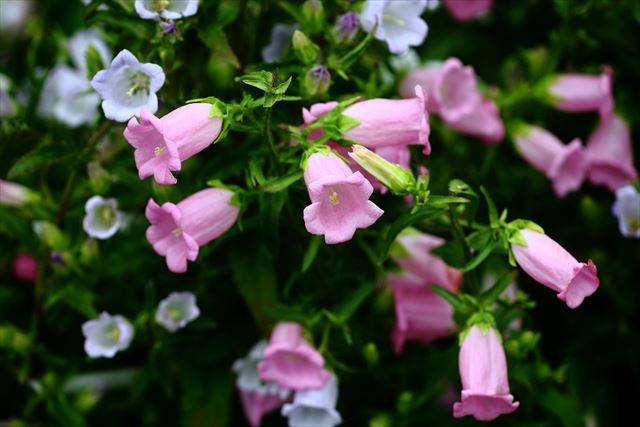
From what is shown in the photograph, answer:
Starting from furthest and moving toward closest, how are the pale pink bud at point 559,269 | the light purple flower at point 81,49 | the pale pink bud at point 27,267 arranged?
the light purple flower at point 81,49
the pale pink bud at point 27,267
the pale pink bud at point 559,269

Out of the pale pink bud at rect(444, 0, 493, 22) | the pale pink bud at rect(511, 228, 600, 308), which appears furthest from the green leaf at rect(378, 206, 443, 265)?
the pale pink bud at rect(444, 0, 493, 22)

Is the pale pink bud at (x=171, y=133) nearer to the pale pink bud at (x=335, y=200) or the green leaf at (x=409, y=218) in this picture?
the pale pink bud at (x=335, y=200)

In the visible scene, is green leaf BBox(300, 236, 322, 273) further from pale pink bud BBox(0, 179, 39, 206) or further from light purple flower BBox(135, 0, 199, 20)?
pale pink bud BBox(0, 179, 39, 206)

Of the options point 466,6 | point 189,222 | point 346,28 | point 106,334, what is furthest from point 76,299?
point 466,6

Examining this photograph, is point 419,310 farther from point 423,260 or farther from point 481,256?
point 481,256

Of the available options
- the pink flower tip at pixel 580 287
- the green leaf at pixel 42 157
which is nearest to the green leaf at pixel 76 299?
the green leaf at pixel 42 157

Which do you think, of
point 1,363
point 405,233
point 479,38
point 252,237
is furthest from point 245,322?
point 479,38
